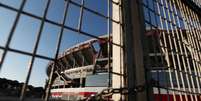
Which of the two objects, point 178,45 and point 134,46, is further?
point 178,45

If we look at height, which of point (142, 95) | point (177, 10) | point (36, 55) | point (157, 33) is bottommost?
point (142, 95)

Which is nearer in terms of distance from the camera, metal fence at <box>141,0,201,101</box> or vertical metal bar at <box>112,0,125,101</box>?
vertical metal bar at <box>112,0,125,101</box>

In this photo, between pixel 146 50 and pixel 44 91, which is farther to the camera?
pixel 146 50

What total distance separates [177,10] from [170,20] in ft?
1.44

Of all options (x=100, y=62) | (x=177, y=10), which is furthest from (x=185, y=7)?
(x=100, y=62)

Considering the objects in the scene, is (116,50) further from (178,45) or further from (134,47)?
(178,45)

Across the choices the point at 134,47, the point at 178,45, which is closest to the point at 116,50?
the point at 134,47

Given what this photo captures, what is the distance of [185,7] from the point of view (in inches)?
106

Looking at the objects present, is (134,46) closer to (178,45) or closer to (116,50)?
(116,50)

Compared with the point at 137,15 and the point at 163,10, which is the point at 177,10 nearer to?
the point at 163,10

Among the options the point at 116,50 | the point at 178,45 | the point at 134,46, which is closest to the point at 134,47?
the point at 134,46

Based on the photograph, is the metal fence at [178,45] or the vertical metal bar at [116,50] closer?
the vertical metal bar at [116,50]

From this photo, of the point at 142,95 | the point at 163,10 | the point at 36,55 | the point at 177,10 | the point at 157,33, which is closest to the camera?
the point at 36,55

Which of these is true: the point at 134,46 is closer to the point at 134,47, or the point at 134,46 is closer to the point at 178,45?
the point at 134,47
